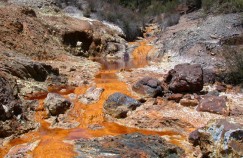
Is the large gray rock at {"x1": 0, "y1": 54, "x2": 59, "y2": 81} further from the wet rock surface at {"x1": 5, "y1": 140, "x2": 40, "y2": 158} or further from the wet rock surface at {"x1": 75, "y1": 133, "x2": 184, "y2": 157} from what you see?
the wet rock surface at {"x1": 75, "y1": 133, "x2": 184, "y2": 157}

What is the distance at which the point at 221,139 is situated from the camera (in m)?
6.27

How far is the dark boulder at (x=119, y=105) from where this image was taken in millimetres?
9336

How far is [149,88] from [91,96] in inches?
65.0

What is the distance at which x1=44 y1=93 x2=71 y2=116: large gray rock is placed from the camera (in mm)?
9219

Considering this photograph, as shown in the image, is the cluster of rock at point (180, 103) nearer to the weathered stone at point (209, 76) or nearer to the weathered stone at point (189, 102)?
the weathered stone at point (189, 102)

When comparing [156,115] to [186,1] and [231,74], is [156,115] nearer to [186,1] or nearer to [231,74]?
[231,74]

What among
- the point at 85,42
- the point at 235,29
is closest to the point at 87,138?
the point at 85,42

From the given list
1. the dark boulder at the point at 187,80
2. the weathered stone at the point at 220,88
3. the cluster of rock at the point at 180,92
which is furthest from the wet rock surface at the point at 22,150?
the weathered stone at the point at 220,88

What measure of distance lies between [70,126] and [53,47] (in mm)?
7852

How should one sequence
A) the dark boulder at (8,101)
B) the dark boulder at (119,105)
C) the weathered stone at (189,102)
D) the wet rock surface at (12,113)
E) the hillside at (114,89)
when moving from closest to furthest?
the hillside at (114,89)
the wet rock surface at (12,113)
the dark boulder at (8,101)
the dark boulder at (119,105)
the weathered stone at (189,102)

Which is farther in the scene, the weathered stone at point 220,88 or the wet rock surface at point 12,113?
the weathered stone at point 220,88

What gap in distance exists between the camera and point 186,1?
96.7ft

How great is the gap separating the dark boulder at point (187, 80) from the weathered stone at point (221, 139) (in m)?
3.44

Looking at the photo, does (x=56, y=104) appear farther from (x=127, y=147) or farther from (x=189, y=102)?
(x=189, y=102)
